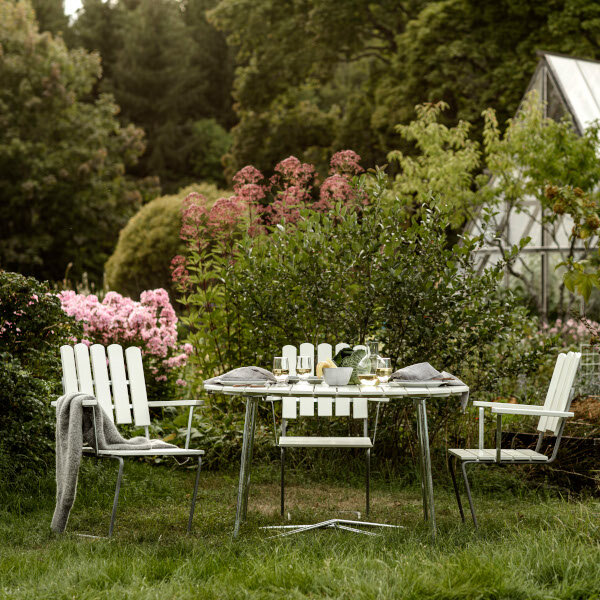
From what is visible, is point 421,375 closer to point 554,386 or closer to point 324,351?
point 554,386

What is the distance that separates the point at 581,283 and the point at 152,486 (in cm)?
317

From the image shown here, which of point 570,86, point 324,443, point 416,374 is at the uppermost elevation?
point 570,86

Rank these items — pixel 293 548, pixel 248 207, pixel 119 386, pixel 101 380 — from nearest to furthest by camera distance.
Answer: pixel 293 548 → pixel 101 380 → pixel 119 386 → pixel 248 207

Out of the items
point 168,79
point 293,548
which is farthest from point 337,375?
point 168,79

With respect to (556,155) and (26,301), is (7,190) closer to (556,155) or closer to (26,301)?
(556,155)

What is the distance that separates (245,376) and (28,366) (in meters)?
2.10

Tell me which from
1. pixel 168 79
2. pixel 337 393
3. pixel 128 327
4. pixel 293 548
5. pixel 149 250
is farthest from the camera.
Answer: pixel 168 79

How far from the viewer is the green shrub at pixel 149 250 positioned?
15.3 metres

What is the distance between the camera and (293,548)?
159 inches

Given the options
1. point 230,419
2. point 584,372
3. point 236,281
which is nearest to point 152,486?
point 230,419

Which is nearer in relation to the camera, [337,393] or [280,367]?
[337,393]

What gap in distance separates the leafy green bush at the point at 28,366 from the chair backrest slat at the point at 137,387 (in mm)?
654

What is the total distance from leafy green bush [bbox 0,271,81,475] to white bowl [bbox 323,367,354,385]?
214 centimetres

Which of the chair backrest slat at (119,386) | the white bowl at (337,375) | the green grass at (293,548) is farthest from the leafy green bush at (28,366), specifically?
the white bowl at (337,375)
